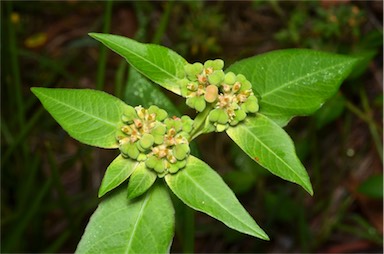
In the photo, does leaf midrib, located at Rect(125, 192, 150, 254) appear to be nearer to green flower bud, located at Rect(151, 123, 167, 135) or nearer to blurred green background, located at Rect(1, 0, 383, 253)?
green flower bud, located at Rect(151, 123, 167, 135)

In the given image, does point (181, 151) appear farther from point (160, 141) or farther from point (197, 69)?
point (197, 69)

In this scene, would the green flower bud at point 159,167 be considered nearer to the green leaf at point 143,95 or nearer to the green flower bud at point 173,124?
the green flower bud at point 173,124

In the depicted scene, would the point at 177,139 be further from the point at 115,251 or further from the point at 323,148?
the point at 323,148

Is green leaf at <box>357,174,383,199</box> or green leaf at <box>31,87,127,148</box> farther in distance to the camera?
green leaf at <box>357,174,383,199</box>

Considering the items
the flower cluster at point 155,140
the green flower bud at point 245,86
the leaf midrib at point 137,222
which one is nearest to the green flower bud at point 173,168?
the flower cluster at point 155,140

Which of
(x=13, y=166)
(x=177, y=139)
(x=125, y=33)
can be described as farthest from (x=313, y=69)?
(x=125, y=33)

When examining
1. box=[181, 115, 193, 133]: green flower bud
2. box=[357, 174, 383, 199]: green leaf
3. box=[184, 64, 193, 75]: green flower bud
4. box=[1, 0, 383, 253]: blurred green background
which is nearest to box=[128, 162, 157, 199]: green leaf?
box=[181, 115, 193, 133]: green flower bud

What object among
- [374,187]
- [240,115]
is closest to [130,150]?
[240,115]
